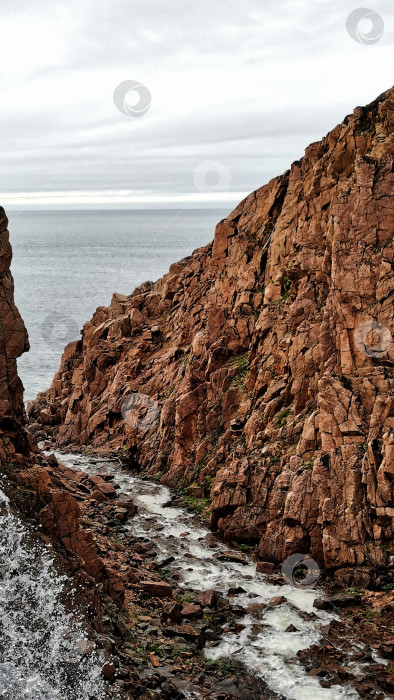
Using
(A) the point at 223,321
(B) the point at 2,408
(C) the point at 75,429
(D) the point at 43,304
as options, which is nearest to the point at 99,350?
(C) the point at 75,429

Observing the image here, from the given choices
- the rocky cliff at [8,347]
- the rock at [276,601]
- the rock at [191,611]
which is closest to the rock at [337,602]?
the rock at [276,601]

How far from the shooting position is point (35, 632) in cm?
1619

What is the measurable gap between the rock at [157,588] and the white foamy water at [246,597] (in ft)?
4.09

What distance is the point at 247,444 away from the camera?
98.9 feet

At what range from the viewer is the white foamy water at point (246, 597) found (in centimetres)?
1848

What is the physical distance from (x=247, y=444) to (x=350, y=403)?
642 cm

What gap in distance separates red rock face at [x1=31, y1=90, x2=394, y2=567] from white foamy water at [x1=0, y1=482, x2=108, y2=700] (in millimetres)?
→ 10516

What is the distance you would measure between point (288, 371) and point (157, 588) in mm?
11468

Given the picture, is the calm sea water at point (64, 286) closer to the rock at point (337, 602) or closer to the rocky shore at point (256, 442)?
the rocky shore at point (256, 442)

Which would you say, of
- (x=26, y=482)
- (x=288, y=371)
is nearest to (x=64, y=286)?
(x=288, y=371)

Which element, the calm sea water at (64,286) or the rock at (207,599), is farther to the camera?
the calm sea water at (64,286)

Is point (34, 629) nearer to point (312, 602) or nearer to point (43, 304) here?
point (312, 602)

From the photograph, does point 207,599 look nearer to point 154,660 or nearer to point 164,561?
point 164,561

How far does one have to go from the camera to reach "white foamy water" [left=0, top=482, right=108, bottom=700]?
1544 cm
